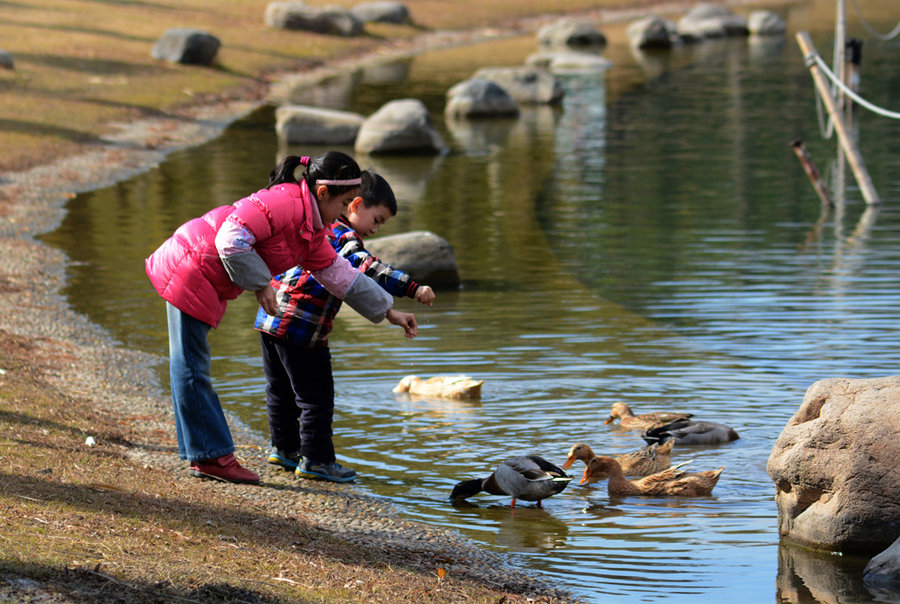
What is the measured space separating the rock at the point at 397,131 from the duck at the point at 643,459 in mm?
15520

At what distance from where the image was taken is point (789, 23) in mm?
48375

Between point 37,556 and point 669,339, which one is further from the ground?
point 37,556

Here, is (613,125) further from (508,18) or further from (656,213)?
(508,18)

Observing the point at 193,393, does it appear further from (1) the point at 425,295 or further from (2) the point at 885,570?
(2) the point at 885,570

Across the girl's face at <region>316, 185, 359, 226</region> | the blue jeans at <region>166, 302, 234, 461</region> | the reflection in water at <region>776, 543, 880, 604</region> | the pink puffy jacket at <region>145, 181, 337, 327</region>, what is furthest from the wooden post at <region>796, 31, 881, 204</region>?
the blue jeans at <region>166, 302, 234, 461</region>

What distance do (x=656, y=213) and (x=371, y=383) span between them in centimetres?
866

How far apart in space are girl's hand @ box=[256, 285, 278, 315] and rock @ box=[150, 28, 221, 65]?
89.0 feet

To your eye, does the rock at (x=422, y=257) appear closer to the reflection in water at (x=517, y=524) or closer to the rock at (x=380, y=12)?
the reflection in water at (x=517, y=524)

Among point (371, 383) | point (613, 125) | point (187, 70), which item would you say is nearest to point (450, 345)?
point (371, 383)

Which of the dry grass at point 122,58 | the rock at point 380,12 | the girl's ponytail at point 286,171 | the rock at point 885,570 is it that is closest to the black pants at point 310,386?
the girl's ponytail at point 286,171

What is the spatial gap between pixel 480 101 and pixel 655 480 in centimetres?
2125

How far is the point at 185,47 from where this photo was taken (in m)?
31.8

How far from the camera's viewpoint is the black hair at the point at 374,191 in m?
6.64

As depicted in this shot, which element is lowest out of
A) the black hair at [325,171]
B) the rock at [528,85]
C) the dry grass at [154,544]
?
the dry grass at [154,544]
